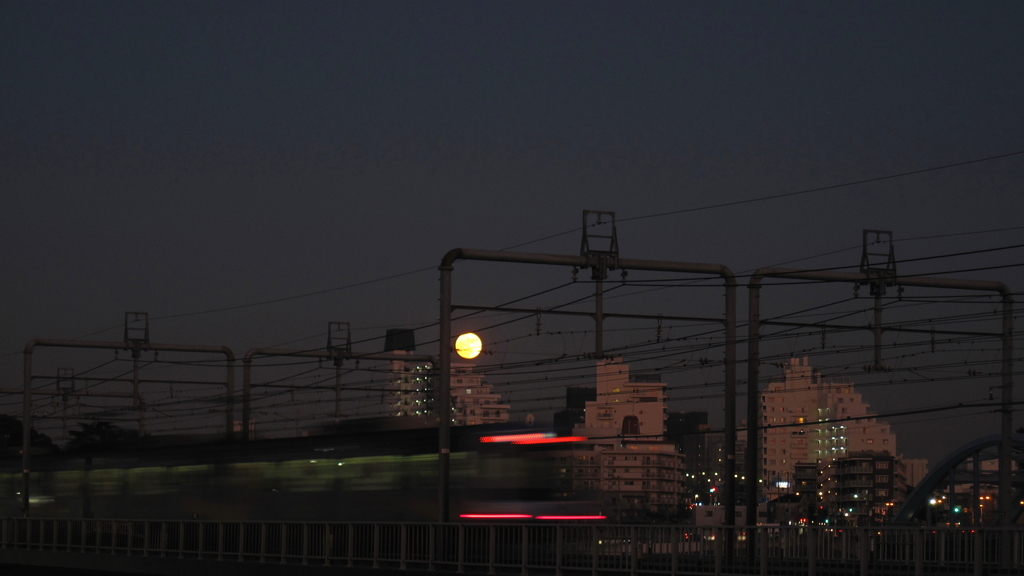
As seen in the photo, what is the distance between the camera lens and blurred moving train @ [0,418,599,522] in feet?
103

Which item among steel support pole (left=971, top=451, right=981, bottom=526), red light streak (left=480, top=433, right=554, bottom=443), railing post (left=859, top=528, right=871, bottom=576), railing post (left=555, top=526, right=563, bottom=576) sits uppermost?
red light streak (left=480, top=433, right=554, bottom=443)

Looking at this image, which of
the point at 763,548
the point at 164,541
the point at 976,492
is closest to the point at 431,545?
the point at 763,548

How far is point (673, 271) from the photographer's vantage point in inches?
1191

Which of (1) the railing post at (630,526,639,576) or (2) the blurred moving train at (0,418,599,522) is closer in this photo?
(1) the railing post at (630,526,639,576)

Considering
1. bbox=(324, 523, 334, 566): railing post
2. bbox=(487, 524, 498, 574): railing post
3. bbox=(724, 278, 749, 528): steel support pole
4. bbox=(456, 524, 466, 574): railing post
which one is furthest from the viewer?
bbox=(724, 278, 749, 528): steel support pole

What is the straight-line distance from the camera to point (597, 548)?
2291 centimetres

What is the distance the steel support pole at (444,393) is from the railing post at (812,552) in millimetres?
8654

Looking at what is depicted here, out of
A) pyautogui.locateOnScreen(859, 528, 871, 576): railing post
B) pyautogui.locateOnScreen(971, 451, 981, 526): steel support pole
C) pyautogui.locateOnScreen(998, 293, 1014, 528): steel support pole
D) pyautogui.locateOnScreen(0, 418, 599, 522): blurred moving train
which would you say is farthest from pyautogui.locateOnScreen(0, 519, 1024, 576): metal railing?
pyautogui.locateOnScreen(971, 451, 981, 526): steel support pole

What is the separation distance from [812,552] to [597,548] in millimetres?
4197

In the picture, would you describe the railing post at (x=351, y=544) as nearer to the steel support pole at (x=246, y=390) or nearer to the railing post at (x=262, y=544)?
the railing post at (x=262, y=544)

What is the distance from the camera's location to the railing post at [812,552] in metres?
20.1

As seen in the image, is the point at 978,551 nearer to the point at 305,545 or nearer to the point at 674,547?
the point at 674,547

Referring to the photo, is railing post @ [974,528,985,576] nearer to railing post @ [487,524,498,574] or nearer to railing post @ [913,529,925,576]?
railing post @ [913,529,925,576]

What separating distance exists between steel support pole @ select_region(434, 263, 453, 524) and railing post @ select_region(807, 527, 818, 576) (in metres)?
8.65
